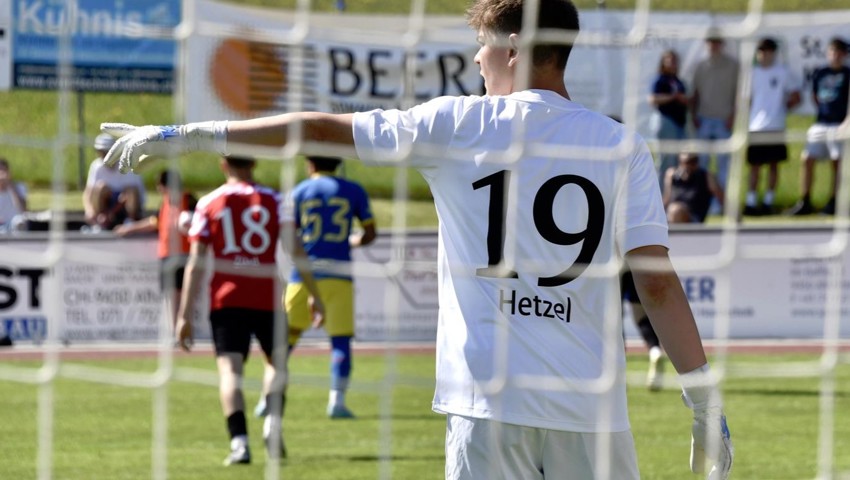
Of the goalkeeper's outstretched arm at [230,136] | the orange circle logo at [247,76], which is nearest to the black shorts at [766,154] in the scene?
the orange circle logo at [247,76]

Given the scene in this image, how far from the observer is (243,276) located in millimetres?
7246

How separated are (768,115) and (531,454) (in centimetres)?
1127

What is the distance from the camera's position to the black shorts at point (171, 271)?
39.9 feet

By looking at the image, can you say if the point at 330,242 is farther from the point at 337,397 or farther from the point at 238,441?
the point at 238,441

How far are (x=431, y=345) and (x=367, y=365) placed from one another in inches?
39.3

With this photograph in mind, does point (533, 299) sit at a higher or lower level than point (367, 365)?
higher

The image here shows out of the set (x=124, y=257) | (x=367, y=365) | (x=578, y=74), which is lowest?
(x=367, y=365)

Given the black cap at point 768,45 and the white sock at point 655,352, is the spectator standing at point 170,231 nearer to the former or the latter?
the white sock at point 655,352

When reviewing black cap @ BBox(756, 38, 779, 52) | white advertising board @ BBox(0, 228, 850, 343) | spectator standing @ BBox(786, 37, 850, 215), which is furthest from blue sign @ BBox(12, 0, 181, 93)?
spectator standing @ BBox(786, 37, 850, 215)

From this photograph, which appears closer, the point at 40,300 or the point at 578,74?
the point at 40,300

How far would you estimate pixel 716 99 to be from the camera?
14758 millimetres

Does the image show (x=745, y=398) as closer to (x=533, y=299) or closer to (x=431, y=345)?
(x=431, y=345)

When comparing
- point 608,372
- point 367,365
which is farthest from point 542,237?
point 367,365

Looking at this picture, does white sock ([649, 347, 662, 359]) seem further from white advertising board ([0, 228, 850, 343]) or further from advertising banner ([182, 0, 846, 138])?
advertising banner ([182, 0, 846, 138])
